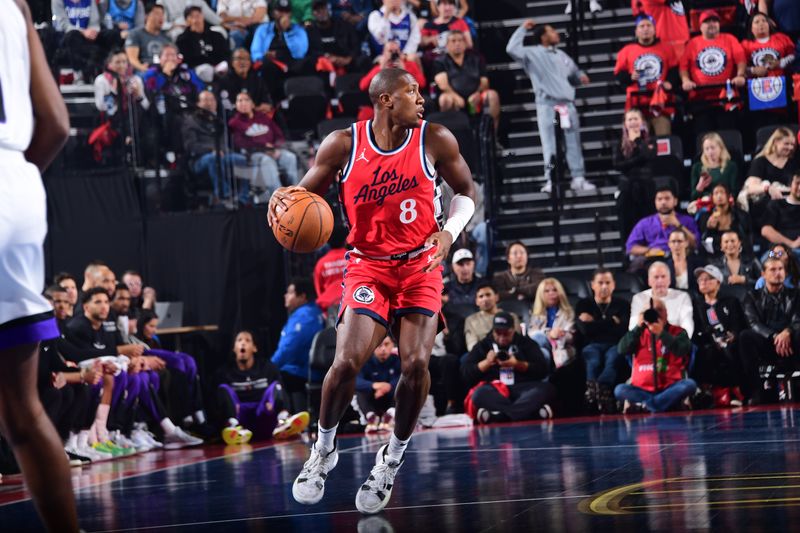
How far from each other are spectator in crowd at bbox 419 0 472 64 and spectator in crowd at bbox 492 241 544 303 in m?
4.06

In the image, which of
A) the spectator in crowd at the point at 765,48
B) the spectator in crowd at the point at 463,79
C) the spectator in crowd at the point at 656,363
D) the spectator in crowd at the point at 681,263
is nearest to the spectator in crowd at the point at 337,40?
the spectator in crowd at the point at 463,79

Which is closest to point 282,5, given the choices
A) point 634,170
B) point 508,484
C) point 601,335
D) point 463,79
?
point 463,79

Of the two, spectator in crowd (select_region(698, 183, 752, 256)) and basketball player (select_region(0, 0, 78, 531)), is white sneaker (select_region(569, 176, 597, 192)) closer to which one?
spectator in crowd (select_region(698, 183, 752, 256))

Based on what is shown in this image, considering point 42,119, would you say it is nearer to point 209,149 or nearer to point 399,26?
point 209,149

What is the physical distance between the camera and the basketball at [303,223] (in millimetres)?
6094

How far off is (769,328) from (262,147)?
5.65m

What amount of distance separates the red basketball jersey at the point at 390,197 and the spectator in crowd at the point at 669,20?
955 centimetres

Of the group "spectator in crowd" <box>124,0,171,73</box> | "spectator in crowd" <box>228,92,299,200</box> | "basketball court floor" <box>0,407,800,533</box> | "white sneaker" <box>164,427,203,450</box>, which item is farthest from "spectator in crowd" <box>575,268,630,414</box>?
"spectator in crowd" <box>124,0,171,73</box>

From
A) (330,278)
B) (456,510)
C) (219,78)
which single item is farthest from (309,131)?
(456,510)

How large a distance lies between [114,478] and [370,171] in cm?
359

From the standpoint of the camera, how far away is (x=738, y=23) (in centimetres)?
1572

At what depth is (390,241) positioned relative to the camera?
6.14 metres

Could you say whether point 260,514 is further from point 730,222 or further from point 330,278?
point 730,222

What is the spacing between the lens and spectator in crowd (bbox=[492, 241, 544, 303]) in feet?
41.1
